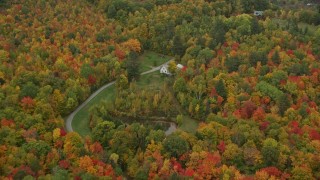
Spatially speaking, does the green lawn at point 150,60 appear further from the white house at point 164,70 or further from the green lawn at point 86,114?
the green lawn at point 86,114

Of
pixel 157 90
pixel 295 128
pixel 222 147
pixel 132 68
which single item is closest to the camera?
pixel 222 147

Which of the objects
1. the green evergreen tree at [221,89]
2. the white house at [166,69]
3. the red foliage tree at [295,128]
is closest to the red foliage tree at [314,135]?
the red foliage tree at [295,128]

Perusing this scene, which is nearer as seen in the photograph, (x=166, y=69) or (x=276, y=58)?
(x=276, y=58)

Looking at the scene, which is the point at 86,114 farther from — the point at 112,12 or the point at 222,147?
the point at 112,12

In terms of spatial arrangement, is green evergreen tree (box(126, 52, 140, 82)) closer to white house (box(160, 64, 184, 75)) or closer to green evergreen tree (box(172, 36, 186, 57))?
white house (box(160, 64, 184, 75))

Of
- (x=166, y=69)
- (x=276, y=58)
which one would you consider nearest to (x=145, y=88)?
(x=166, y=69)
